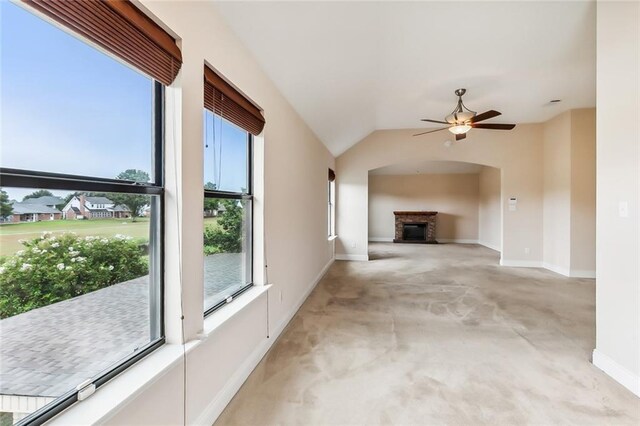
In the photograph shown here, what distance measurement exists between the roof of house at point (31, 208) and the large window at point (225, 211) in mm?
873

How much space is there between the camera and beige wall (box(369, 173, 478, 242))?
10430mm

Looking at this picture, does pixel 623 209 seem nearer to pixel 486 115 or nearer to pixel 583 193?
pixel 486 115

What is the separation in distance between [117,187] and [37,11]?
24.5 inches

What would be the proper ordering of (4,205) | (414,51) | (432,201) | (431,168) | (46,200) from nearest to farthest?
(4,205)
(46,200)
(414,51)
(431,168)
(432,201)

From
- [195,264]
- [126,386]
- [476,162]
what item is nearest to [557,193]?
[476,162]

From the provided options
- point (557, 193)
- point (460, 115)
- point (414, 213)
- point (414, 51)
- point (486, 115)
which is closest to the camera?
point (414, 51)

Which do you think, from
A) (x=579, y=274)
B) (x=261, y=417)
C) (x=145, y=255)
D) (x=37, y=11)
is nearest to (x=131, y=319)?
(x=145, y=255)

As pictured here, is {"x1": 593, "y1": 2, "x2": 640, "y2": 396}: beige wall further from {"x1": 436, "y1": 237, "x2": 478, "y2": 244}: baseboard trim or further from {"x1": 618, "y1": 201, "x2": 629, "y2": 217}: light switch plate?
{"x1": 436, "y1": 237, "x2": 478, "y2": 244}: baseboard trim

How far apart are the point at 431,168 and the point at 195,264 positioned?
9799 mm

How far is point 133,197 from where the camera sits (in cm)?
134

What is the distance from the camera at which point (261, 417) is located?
173 cm

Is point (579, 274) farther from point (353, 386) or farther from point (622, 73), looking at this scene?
point (353, 386)

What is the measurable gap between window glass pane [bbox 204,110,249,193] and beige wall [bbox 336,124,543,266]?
4.67 metres

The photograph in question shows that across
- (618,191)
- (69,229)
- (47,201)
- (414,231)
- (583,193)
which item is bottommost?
(414,231)
